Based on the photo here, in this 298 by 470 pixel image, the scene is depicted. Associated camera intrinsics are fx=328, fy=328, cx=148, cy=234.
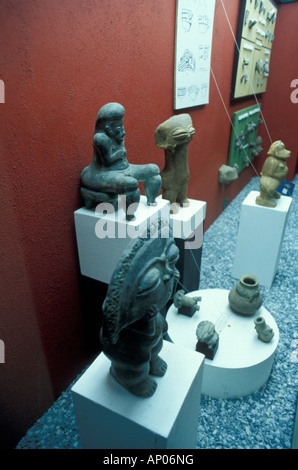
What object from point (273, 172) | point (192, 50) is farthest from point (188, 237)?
point (192, 50)

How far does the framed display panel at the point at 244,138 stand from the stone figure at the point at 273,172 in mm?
1247

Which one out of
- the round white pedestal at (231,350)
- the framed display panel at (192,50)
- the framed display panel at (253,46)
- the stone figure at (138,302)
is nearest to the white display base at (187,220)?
the round white pedestal at (231,350)

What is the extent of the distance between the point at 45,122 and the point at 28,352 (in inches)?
37.3

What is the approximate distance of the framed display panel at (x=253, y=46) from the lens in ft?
9.94

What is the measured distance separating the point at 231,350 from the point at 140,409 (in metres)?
0.79

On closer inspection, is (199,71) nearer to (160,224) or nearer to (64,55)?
(64,55)

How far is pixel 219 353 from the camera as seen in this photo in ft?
5.28

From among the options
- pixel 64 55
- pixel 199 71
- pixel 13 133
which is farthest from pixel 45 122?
pixel 199 71

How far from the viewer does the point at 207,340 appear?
1.54m
